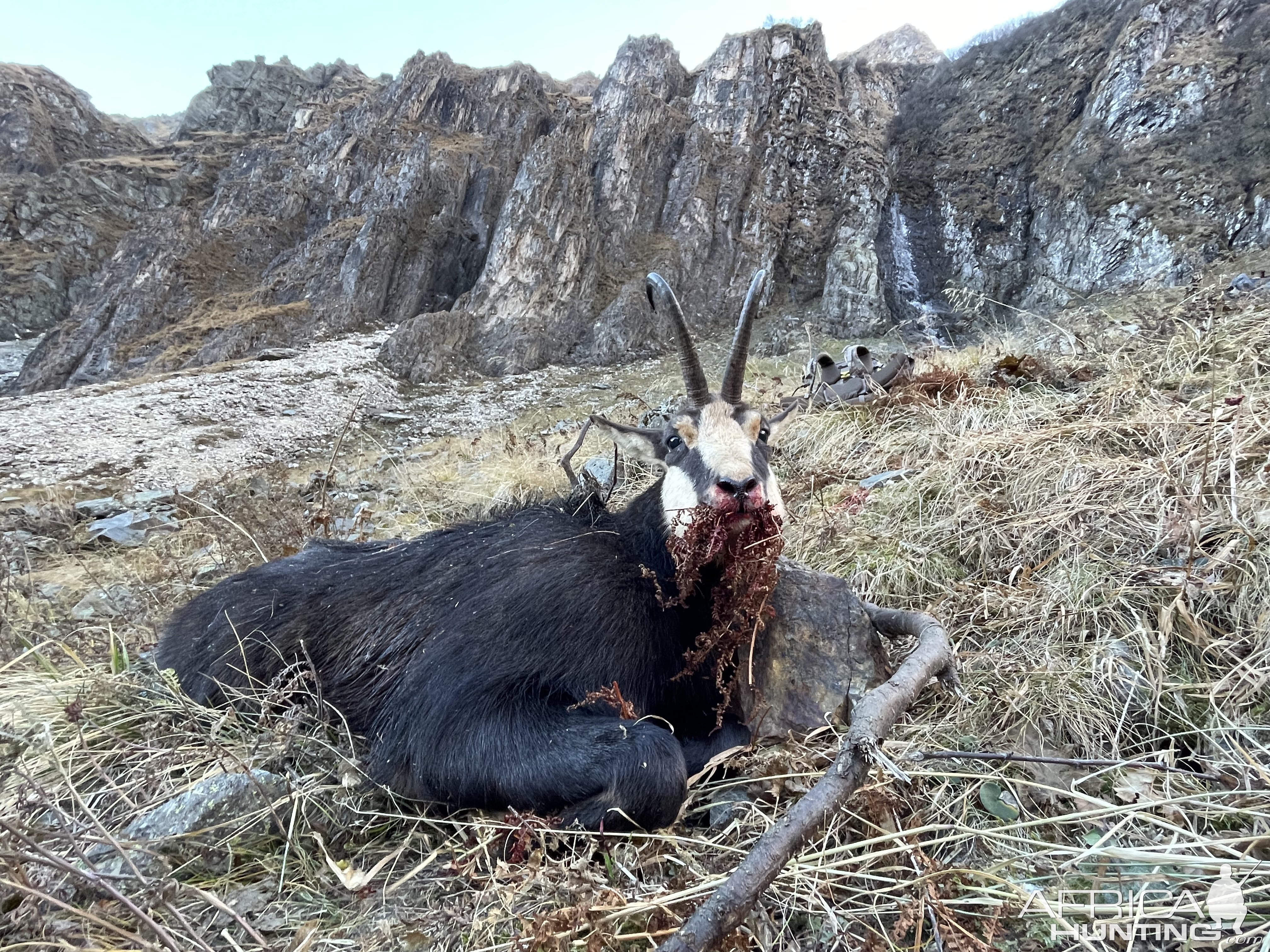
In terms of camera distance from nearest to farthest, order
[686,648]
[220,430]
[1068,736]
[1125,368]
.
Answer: [1068,736] → [686,648] → [1125,368] → [220,430]

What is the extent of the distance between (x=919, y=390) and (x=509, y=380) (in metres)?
16.6

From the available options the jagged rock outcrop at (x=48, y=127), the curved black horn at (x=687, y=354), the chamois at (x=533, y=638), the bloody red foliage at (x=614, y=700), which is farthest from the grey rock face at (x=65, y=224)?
the bloody red foliage at (x=614, y=700)

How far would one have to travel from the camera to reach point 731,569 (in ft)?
8.61

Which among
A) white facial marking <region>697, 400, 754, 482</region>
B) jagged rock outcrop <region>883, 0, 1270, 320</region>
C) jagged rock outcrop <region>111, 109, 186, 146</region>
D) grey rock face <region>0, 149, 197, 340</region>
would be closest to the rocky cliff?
jagged rock outcrop <region>883, 0, 1270, 320</region>

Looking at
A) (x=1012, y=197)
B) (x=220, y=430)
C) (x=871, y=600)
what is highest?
(x=1012, y=197)

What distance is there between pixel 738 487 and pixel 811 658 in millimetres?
945

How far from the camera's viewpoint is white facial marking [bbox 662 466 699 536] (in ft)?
9.17

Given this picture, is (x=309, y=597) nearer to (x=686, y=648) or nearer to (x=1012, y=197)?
(x=686, y=648)

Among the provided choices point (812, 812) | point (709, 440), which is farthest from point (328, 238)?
point (812, 812)

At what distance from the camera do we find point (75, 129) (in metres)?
42.0

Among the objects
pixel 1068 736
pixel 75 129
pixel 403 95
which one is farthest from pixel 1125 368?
pixel 75 129

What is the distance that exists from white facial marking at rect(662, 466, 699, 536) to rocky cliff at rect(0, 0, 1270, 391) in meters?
18.1

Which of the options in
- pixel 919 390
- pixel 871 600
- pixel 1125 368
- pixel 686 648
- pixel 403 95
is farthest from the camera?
pixel 403 95

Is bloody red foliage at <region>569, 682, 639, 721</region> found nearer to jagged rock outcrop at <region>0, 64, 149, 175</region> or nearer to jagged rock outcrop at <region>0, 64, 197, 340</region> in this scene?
jagged rock outcrop at <region>0, 64, 197, 340</region>
